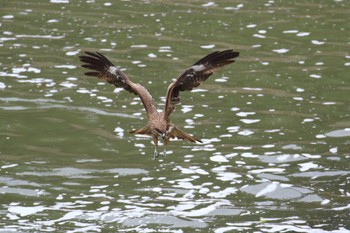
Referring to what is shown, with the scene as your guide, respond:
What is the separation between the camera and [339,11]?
2191cm

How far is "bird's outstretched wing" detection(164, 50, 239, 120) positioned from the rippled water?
244 centimetres

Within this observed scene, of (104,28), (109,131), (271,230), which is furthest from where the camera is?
(104,28)

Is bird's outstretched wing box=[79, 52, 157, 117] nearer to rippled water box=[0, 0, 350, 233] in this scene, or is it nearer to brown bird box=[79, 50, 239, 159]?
brown bird box=[79, 50, 239, 159]

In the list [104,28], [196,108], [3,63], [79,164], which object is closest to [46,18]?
[104,28]

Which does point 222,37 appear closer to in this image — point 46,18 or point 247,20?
point 247,20

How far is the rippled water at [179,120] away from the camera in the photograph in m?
13.2

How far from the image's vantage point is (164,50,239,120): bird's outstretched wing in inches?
418

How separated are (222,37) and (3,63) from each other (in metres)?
4.39

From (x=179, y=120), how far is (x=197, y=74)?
5.83 metres

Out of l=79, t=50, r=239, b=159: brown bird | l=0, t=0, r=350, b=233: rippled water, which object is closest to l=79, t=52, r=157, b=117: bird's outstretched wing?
l=79, t=50, r=239, b=159: brown bird

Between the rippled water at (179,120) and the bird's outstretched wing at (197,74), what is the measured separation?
2.44m

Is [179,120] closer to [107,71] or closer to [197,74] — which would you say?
[107,71]

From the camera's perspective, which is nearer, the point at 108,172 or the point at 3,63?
the point at 108,172

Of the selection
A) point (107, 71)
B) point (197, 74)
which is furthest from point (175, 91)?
point (107, 71)
